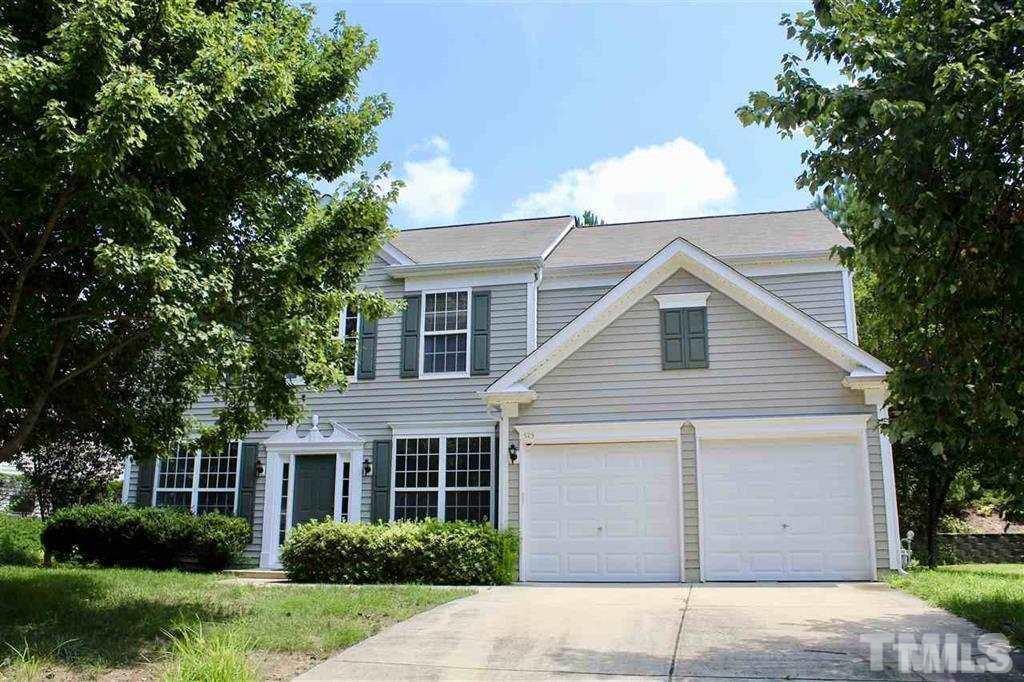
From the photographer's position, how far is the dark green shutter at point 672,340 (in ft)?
46.1

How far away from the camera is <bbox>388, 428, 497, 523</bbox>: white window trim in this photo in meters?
15.5

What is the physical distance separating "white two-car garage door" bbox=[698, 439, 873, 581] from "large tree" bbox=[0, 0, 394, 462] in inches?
272

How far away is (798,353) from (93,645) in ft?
35.4

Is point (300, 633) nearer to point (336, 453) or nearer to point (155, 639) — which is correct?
point (155, 639)

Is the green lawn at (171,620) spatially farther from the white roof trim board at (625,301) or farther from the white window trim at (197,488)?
the white window trim at (197,488)

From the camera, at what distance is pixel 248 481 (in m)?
16.7

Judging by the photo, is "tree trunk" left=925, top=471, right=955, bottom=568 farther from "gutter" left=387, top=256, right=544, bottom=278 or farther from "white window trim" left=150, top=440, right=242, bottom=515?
"white window trim" left=150, top=440, right=242, bottom=515

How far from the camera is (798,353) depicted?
1351 centimetres

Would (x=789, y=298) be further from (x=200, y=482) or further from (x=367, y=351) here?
(x=200, y=482)

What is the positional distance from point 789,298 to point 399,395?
797 cm

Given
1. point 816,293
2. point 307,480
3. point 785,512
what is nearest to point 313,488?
→ point 307,480

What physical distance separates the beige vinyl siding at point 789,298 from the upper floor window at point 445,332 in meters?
1.53

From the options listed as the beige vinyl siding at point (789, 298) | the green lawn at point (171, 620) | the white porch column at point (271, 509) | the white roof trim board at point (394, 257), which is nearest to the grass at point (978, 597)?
the beige vinyl siding at point (789, 298)

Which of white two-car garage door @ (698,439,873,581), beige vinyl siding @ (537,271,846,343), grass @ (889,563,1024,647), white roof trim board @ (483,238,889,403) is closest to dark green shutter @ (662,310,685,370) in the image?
white roof trim board @ (483,238,889,403)
